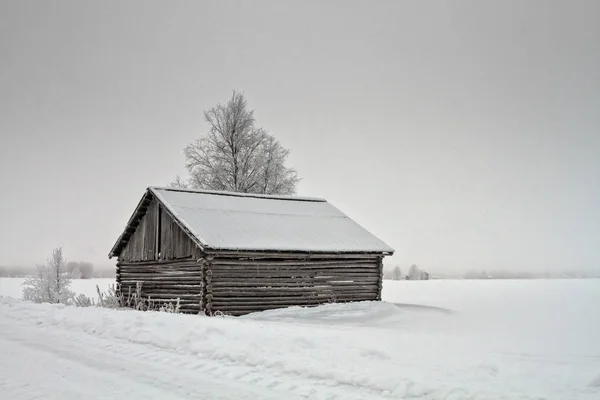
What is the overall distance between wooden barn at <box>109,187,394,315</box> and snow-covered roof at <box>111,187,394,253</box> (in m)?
0.05

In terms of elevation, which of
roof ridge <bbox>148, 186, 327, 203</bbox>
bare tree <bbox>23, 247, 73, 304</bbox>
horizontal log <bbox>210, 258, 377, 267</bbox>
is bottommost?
bare tree <bbox>23, 247, 73, 304</bbox>

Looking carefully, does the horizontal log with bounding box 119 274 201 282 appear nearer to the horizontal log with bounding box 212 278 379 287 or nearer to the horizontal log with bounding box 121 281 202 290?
the horizontal log with bounding box 121 281 202 290

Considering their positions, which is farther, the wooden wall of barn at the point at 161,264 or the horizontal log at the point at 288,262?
the wooden wall of barn at the point at 161,264

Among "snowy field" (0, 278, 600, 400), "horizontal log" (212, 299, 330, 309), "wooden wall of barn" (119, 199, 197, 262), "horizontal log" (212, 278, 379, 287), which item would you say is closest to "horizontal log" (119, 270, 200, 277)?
"wooden wall of barn" (119, 199, 197, 262)

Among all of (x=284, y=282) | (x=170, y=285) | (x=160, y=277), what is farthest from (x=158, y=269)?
(x=284, y=282)

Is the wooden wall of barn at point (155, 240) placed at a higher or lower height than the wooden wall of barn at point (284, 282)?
higher

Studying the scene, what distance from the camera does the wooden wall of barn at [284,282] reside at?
19.8 m

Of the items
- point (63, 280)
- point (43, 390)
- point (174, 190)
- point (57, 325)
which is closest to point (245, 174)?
point (174, 190)

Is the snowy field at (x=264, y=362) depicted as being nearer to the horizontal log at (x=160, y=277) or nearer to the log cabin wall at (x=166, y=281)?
the log cabin wall at (x=166, y=281)

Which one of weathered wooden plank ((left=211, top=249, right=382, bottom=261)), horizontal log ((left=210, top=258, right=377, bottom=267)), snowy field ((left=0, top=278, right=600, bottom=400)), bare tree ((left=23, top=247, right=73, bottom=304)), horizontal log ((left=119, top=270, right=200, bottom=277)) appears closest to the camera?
snowy field ((left=0, top=278, right=600, bottom=400))

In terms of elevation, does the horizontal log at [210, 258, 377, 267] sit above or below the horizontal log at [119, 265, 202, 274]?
above

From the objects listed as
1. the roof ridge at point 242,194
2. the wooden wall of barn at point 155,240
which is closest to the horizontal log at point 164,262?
the wooden wall of barn at point 155,240

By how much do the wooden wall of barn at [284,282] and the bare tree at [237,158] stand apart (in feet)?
44.8

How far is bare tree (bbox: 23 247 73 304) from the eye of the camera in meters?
32.0
